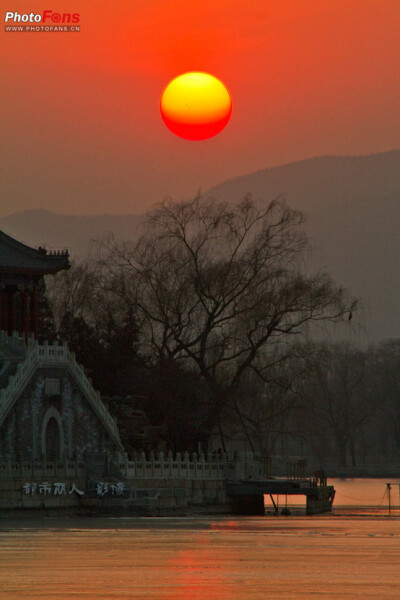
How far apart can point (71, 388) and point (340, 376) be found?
94.4 m

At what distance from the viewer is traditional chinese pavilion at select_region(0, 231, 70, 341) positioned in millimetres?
65375

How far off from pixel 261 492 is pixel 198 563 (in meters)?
35.7

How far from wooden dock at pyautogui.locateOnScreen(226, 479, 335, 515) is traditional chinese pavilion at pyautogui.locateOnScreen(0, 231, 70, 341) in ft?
45.6

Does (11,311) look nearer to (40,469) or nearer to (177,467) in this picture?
(177,467)

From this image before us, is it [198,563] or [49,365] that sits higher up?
[49,365]

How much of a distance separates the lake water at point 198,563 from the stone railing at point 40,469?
1091 cm

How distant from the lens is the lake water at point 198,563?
64.7ft

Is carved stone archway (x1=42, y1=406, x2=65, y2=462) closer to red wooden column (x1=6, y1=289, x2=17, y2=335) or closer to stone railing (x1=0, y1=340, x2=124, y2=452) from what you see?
stone railing (x1=0, y1=340, x2=124, y2=452)

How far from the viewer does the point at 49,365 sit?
58062 mm

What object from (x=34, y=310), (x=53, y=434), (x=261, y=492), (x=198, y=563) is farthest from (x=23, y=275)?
(x=198, y=563)

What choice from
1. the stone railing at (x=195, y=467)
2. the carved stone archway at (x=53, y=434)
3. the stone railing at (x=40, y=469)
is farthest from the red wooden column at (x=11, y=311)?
the stone railing at (x=40, y=469)

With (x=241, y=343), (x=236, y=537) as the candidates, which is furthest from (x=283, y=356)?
(x=236, y=537)

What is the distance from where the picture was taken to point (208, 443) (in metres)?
68.8

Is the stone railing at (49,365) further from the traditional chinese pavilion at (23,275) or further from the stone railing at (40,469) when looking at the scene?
the traditional chinese pavilion at (23,275)
